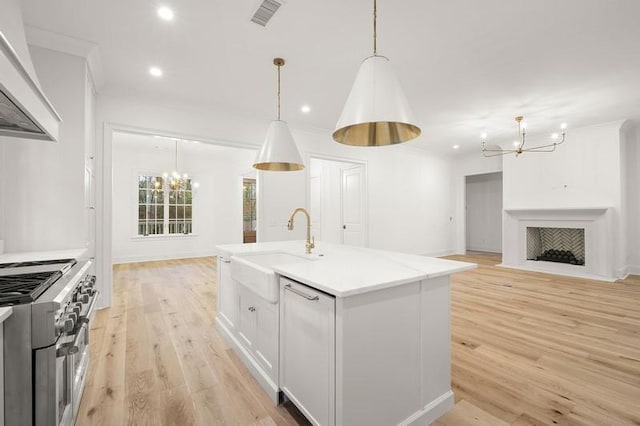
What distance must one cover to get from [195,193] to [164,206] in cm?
83

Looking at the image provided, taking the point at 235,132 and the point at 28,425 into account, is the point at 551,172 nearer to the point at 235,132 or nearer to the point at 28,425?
the point at 235,132

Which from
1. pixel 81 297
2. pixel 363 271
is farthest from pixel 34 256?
pixel 363 271

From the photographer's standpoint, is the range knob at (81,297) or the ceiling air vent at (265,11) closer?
the range knob at (81,297)

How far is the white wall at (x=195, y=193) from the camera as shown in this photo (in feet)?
22.6

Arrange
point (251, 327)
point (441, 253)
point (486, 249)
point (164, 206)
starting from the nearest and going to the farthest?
point (251, 327) < point (164, 206) < point (441, 253) < point (486, 249)

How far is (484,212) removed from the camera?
28.3 ft

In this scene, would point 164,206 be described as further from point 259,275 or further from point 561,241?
point 561,241

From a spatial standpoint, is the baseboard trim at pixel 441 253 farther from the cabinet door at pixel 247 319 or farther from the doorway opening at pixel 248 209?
the cabinet door at pixel 247 319

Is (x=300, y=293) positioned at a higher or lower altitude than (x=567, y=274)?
higher

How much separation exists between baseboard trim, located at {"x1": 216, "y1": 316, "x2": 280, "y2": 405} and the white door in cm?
392

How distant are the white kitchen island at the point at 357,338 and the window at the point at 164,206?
6280 millimetres

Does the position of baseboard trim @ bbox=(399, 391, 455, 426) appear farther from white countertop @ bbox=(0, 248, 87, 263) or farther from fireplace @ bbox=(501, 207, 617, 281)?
fireplace @ bbox=(501, 207, 617, 281)

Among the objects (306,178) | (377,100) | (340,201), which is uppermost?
(306,178)

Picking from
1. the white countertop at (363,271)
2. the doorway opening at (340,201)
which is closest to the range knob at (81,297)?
the white countertop at (363,271)
